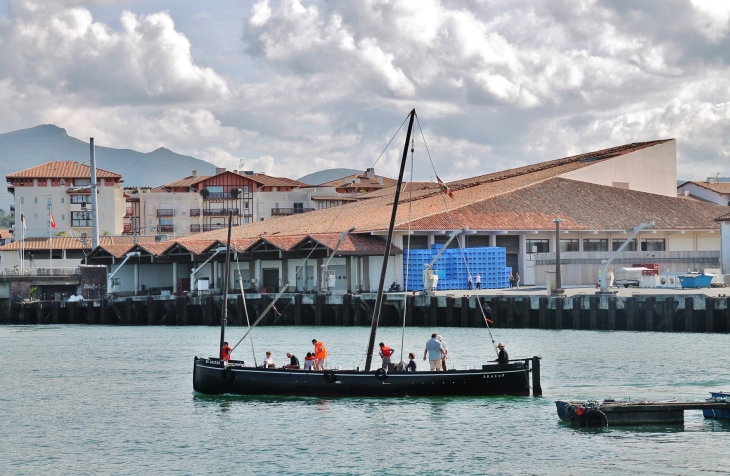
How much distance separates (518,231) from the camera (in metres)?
90.6

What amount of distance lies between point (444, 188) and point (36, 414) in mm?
17848

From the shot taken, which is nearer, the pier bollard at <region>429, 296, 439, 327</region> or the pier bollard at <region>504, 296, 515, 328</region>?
the pier bollard at <region>504, 296, 515, 328</region>

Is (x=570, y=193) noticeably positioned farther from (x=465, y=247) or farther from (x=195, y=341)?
(x=195, y=341)

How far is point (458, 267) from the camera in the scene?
8738 centimetres

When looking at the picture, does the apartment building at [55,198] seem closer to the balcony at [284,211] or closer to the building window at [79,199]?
the building window at [79,199]

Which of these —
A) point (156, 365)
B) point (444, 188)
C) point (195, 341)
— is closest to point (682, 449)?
point (444, 188)

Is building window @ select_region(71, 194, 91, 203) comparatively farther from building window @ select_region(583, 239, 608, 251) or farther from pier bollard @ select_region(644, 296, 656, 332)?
pier bollard @ select_region(644, 296, 656, 332)

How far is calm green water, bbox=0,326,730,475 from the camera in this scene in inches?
1228

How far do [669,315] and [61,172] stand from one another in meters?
106

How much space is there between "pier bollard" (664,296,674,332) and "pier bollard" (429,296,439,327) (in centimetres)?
1487

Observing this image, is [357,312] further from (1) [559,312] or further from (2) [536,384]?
(2) [536,384]

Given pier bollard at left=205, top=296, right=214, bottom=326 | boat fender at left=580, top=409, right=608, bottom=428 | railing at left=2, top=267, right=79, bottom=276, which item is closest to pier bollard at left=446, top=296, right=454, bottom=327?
pier bollard at left=205, top=296, right=214, bottom=326

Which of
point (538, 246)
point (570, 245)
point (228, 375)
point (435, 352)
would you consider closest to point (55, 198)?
point (538, 246)

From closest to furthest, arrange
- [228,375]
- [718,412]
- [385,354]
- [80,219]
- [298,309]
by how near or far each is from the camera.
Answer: [718,412] → [385,354] → [228,375] → [298,309] → [80,219]
